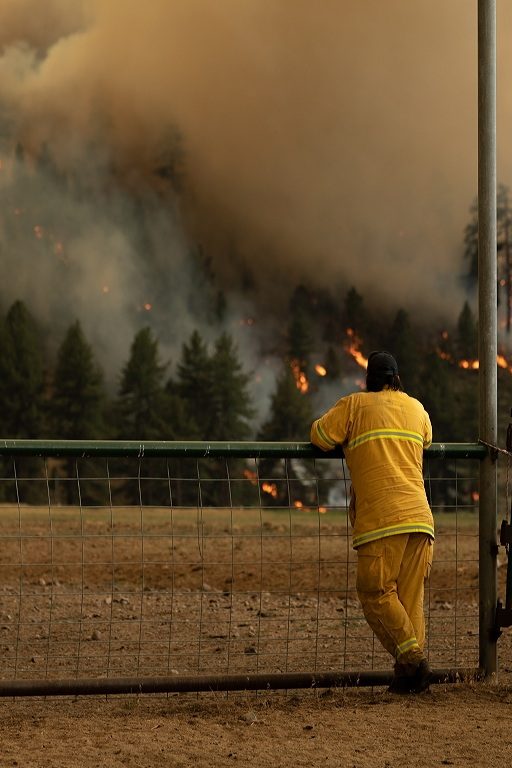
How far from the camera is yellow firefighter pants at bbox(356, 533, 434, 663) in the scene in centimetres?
523

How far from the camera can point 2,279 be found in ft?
185

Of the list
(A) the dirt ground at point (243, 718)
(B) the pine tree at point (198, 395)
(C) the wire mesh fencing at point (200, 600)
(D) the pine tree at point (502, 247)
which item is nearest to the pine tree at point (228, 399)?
(B) the pine tree at point (198, 395)

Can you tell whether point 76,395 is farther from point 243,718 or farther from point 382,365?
point 243,718

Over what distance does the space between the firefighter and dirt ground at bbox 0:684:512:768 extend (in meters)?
0.31

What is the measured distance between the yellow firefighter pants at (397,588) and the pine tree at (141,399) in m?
44.7

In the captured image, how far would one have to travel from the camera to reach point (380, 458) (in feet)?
17.5

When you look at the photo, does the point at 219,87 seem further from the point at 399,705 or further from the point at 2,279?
the point at 399,705

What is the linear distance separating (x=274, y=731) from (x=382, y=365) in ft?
6.18

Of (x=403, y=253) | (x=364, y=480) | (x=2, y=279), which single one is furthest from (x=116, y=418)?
(x=364, y=480)

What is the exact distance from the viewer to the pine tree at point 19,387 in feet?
157

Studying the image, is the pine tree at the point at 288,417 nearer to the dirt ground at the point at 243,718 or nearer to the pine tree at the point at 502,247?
the pine tree at the point at 502,247

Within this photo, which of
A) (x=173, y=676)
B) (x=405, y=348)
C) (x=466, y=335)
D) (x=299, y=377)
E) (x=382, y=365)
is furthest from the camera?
(x=299, y=377)

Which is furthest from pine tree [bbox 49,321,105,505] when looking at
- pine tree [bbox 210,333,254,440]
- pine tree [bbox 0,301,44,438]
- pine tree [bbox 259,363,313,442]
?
pine tree [bbox 259,363,313,442]

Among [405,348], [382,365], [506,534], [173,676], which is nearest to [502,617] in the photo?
[506,534]
